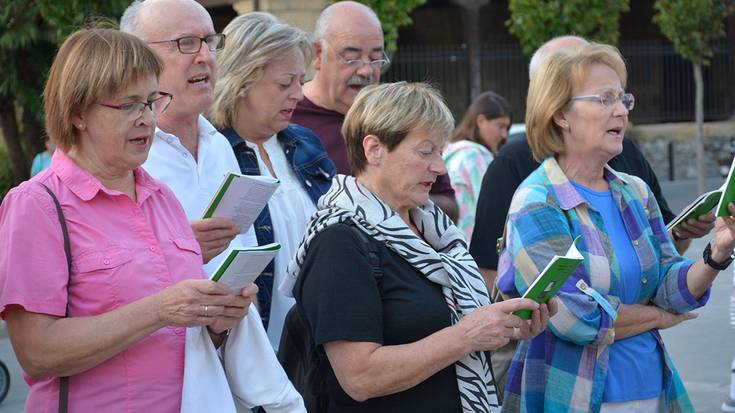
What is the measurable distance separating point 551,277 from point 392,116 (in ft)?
2.34

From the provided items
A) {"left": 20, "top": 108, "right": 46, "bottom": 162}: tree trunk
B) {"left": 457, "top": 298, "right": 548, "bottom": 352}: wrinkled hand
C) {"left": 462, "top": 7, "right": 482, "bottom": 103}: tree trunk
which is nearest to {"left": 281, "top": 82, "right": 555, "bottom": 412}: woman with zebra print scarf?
{"left": 457, "top": 298, "right": 548, "bottom": 352}: wrinkled hand

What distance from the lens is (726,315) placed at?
10.4 meters

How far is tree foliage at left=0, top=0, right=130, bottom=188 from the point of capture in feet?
50.1

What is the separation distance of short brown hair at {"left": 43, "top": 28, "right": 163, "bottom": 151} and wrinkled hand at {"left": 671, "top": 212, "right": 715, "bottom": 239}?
2418 millimetres

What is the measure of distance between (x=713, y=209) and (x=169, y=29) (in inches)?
87.8

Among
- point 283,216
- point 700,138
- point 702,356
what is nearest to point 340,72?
point 283,216

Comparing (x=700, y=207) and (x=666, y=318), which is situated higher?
(x=700, y=207)

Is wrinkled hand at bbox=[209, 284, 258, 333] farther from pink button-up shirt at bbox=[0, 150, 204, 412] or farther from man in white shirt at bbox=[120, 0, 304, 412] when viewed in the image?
man in white shirt at bbox=[120, 0, 304, 412]

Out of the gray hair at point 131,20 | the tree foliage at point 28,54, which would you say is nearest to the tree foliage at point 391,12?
the tree foliage at point 28,54

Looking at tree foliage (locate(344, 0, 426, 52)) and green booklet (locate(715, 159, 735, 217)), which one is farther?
tree foliage (locate(344, 0, 426, 52))

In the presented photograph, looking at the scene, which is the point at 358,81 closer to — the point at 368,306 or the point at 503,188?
the point at 503,188

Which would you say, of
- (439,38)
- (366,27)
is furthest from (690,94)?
(366,27)

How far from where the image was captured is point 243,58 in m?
4.33

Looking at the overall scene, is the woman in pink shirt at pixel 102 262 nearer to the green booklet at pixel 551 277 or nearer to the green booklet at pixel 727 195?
the green booklet at pixel 551 277
